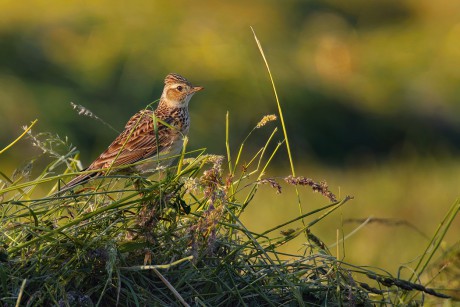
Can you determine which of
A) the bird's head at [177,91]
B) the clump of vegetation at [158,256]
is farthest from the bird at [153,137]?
the clump of vegetation at [158,256]

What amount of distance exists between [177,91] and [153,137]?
2.44ft

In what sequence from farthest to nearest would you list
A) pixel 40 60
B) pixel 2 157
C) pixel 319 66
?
1. pixel 319 66
2. pixel 40 60
3. pixel 2 157

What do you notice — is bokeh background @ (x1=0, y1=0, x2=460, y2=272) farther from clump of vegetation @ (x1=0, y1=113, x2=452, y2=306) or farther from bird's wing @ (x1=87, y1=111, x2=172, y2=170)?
clump of vegetation @ (x1=0, y1=113, x2=452, y2=306)

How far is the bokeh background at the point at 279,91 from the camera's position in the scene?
880 cm

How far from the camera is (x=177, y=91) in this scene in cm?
687

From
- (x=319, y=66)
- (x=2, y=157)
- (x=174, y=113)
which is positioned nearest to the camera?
(x=174, y=113)

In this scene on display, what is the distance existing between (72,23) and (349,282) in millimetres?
9201

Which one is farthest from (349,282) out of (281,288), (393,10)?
(393,10)

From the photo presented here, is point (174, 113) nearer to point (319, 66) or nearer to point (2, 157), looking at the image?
point (2, 157)

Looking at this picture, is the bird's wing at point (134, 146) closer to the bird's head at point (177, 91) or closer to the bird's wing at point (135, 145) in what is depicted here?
the bird's wing at point (135, 145)

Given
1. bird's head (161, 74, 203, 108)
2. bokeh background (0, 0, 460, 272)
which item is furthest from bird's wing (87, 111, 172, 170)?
bokeh background (0, 0, 460, 272)

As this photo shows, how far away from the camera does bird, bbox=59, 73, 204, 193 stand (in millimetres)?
5707

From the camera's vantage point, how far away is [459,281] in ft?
15.2

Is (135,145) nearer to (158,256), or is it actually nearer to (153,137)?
(153,137)
